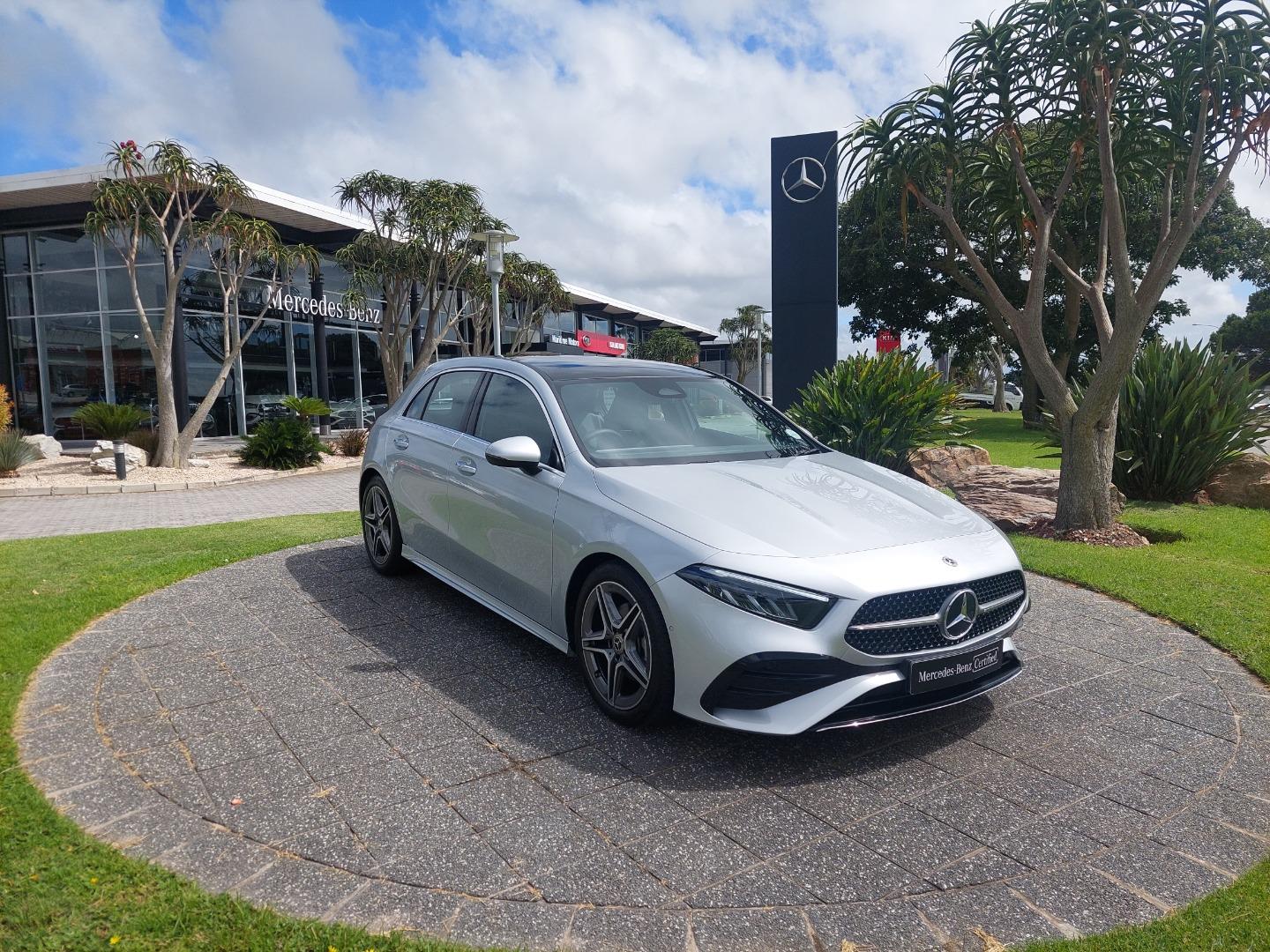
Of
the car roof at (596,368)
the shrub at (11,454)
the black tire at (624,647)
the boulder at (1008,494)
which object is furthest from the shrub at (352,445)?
the black tire at (624,647)

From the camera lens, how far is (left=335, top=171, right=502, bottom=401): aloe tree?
776 inches

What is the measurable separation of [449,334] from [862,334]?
16169 mm

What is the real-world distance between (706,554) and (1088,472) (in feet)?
19.8

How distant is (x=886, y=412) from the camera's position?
9.57 m

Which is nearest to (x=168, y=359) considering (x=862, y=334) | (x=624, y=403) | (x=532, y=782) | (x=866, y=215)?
(x=624, y=403)

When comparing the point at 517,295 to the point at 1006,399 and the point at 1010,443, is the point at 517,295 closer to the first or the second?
the point at 1010,443

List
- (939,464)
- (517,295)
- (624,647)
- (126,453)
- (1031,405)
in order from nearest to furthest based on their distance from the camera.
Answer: (624,647) → (939,464) → (126,453) → (517,295) → (1031,405)

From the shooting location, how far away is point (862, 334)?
33.9 meters

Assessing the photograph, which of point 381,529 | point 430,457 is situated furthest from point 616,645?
point 381,529

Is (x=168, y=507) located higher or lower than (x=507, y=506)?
lower

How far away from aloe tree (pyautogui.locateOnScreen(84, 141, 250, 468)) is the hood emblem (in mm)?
15320

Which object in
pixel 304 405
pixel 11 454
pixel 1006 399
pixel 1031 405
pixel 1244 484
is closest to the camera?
pixel 1244 484

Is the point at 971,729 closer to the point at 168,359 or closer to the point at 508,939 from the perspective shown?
the point at 508,939

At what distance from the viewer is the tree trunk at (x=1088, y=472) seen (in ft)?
25.4
